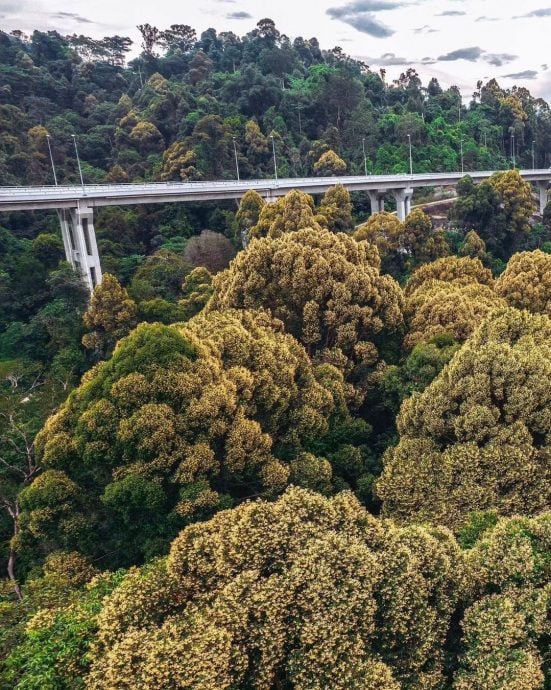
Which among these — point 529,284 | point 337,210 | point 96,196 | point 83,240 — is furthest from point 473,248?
point 83,240

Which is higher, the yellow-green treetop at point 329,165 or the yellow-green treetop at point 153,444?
the yellow-green treetop at point 329,165

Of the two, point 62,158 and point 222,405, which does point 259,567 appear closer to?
point 222,405

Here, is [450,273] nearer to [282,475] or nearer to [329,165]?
[282,475]

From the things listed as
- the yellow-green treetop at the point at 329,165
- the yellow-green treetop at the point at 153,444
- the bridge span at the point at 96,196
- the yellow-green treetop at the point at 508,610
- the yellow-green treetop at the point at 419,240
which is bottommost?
the yellow-green treetop at the point at 508,610

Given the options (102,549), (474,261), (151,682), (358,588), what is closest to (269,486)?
(102,549)

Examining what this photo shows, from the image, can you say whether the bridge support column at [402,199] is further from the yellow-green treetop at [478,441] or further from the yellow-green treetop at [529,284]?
the yellow-green treetop at [478,441]

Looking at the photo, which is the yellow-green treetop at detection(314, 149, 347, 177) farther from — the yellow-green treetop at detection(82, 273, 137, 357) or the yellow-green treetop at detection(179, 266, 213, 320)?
the yellow-green treetop at detection(82, 273, 137, 357)

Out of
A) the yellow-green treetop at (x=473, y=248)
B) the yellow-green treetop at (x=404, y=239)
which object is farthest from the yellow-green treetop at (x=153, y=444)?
the yellow-green treetop at (x=473, y=248)
